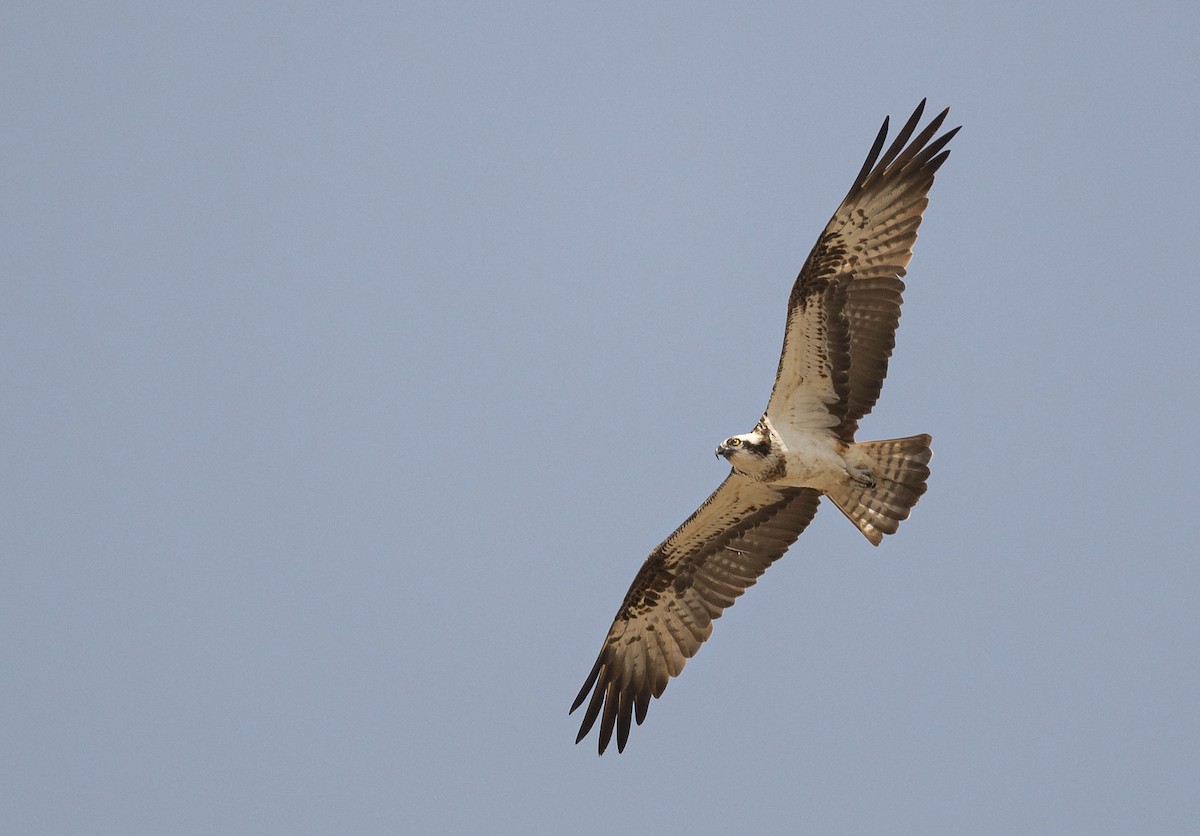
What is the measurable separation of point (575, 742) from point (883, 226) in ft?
16.8

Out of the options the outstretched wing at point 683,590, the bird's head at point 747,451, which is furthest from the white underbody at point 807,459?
the outstretched wing at point 683,590

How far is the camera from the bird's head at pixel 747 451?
1184cm

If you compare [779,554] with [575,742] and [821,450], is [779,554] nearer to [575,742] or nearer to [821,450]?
[821,450]

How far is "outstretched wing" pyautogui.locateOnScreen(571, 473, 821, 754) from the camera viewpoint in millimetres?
12680

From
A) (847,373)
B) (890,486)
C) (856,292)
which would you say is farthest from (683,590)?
(856,292)

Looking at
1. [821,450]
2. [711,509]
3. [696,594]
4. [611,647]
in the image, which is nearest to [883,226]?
[821,450]

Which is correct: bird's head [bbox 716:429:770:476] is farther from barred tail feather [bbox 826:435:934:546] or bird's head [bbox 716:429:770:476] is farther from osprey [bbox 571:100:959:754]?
barred tail feather [bbox 826:435:934:546]

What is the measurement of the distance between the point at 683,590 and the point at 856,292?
10.2 ft

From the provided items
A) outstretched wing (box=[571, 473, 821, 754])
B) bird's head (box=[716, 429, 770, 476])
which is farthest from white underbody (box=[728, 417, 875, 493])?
outstretched wing (box=[571, 473, 821, 754])

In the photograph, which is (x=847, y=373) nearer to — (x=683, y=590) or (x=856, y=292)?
→ (x=856, y=292)

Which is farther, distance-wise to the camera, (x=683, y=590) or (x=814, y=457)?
(x=683, y=590)

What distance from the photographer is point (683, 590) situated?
12.9 m

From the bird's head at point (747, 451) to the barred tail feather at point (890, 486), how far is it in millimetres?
793

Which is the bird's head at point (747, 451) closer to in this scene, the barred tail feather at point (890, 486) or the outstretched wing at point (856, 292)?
the outstretched wing at point (856, 292)
